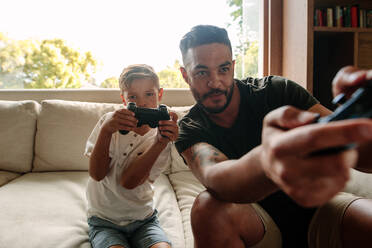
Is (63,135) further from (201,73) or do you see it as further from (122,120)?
(201,73)

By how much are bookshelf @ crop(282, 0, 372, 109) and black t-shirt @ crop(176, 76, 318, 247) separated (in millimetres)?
897

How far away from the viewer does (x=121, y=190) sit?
101 cm

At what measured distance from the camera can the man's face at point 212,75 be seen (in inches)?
38.2

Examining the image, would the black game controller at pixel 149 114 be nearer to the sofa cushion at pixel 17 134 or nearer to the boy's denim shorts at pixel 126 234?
the boy's denim shorts at pixel 126 234

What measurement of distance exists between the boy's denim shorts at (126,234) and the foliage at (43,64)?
190 cm

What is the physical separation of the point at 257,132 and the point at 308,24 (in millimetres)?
1187

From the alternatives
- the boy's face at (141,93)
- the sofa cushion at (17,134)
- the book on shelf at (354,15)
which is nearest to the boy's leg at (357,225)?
the boy's face at (141,93)

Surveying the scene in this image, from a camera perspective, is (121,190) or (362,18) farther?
(362,18)

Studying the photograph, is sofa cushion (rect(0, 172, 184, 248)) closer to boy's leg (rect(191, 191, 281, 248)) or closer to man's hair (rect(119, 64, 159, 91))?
boy's leg (rect(191, 191, 281, 248))

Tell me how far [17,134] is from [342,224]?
5.68 ft

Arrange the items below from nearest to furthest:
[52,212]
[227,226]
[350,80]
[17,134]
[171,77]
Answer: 1. [350,80]
2. [227,226]
3. [52,212]
4. [17,134]
5. [171,77]

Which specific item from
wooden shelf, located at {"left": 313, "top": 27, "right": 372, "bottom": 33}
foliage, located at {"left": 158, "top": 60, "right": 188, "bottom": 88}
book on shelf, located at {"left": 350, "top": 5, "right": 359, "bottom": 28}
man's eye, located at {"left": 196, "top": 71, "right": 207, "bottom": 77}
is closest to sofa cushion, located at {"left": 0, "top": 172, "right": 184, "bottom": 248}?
man's eye, located at {"left": 196, "top": 71, "right": 207, "bottom": 77}

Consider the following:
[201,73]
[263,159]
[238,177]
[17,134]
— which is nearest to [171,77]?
[17,134]

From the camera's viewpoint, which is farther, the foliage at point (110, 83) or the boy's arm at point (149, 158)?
the foliage at point (110, 83)
